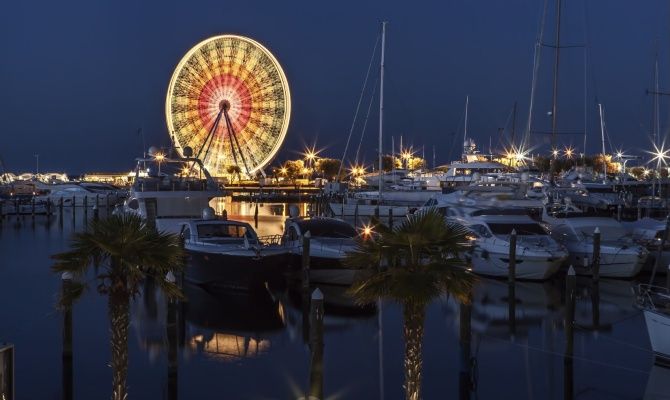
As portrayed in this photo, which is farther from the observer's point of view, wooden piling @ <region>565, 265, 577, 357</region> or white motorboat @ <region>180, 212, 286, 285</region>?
white motorboat @ <region>180, 212, 286, 285</region>

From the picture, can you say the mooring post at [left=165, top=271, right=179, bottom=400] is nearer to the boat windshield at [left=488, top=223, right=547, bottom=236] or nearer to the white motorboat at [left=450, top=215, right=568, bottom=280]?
the white motorboat at [left=450, top=215, right=568, bottom=280]

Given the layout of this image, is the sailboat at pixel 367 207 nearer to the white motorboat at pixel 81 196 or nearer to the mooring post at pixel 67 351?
the white motorboat at pixel 81 196

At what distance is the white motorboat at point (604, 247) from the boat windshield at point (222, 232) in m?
11.6

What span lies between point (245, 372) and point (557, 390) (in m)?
6.22

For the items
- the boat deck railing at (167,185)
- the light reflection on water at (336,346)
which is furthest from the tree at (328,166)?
the light reflection on water at (336,346)

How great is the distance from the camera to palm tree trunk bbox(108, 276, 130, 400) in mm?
10773

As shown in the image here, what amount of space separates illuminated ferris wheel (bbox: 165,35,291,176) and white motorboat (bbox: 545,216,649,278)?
4401 centimetres

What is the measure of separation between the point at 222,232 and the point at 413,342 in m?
16.0

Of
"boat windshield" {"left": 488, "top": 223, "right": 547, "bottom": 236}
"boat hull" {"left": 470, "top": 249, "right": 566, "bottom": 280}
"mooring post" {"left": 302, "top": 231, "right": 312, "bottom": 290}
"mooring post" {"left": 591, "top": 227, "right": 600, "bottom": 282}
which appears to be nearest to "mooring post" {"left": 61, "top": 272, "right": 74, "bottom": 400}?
"mooring post" {"left": 302, "top": 231, "right": 312, "bottom": 290}

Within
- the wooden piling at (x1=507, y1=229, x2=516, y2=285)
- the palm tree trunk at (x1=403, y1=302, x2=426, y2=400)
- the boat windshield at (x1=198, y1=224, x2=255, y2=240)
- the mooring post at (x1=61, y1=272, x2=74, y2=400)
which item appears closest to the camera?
the palm tree trunk at (x1=403, y1=302, x2=426, y2=400)

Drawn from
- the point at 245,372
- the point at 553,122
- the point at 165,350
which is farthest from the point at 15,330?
the point at 553,122

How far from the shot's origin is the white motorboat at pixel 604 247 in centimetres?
2745

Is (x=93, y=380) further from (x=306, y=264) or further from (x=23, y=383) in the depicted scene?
(x=306, y=264)

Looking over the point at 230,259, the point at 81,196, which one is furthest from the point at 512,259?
the point at 81,196
